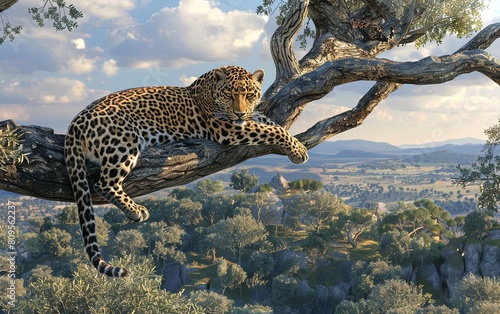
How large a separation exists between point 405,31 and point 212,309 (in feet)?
170

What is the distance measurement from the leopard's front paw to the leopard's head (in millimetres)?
765

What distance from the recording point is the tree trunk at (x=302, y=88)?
713cm

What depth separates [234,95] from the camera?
764cm

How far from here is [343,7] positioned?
1233 cm

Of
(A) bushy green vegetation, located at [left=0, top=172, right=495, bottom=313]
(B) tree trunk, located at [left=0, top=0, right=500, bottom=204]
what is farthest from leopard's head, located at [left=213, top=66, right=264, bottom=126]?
(A) bushy green vegetation, located at [left=0, top=172, right=495, bottom=313]

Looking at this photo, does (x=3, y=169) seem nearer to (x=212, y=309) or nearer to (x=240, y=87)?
(x=240, y=87)

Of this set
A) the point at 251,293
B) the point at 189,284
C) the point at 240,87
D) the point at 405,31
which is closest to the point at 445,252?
the point at 251,293

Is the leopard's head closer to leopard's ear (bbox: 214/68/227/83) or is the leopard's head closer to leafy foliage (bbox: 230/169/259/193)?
leopard's ear (bbox: 214/68/227/83)

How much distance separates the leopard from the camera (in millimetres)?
6918

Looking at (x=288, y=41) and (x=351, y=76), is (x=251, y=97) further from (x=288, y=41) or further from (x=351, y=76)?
(x=288, y=41)

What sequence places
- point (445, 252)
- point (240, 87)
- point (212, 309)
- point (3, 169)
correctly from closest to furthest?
point (3, 169) < point (240, 87) < point (212, 309) < point (445, 252)

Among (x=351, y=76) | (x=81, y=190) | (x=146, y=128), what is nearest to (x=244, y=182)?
(x=351, y=76)

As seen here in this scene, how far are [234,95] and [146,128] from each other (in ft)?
3.73

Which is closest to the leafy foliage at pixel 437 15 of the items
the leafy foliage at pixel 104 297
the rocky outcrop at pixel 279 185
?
the leafy foliage at pixel 104 297
